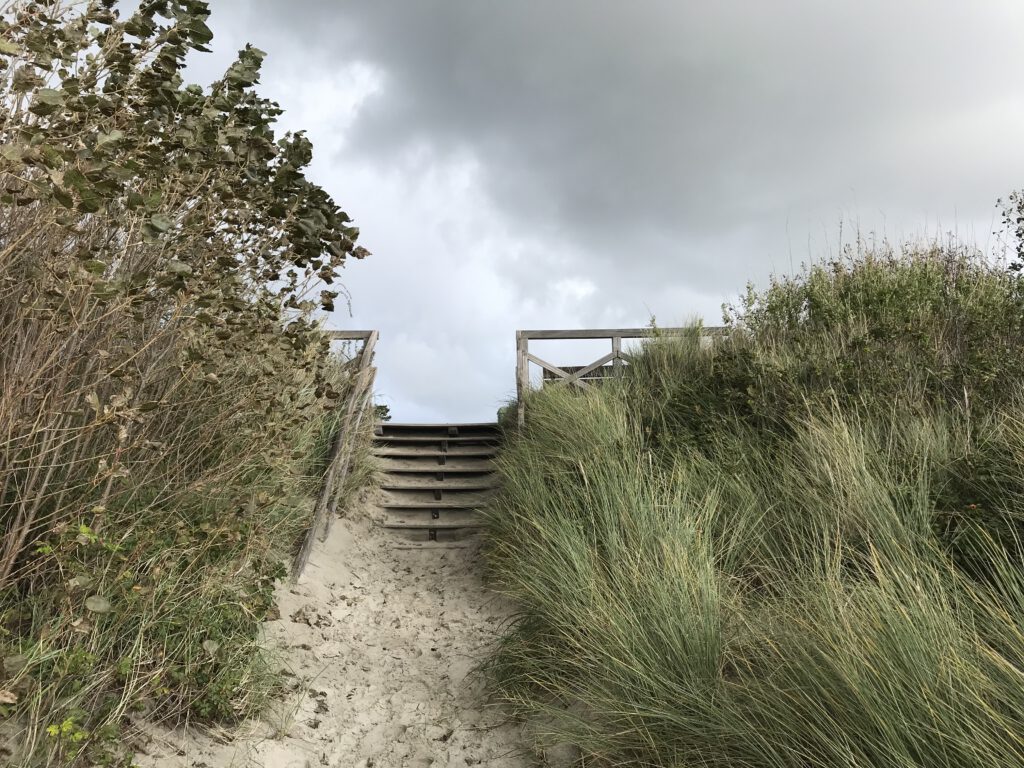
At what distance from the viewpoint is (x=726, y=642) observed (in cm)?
335

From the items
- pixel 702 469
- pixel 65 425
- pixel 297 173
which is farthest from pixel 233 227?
→ pixel 702 469

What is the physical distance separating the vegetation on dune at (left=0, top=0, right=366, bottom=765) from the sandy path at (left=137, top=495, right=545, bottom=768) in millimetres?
336

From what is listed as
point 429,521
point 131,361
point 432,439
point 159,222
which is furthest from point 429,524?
point 159,222

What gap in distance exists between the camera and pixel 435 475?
415 inches

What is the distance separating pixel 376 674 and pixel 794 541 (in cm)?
324

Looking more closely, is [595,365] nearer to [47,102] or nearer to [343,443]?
[343,443]

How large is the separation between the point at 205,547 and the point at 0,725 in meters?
1.30

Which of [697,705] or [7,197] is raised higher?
[7,197]

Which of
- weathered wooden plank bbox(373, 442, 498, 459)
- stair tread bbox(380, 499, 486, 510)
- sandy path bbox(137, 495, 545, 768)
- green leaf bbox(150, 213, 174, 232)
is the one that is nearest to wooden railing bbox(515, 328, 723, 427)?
weathered wooden plank bbox(373, 442, 498, 459)

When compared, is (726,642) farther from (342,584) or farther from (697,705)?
(342,584)

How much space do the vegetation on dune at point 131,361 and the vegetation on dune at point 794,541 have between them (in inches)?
79.0

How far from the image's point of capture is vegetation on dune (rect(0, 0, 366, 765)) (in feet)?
9.02

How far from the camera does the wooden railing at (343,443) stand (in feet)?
22.6

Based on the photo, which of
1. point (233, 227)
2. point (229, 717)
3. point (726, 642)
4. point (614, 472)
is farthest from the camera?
point (614, 472)
